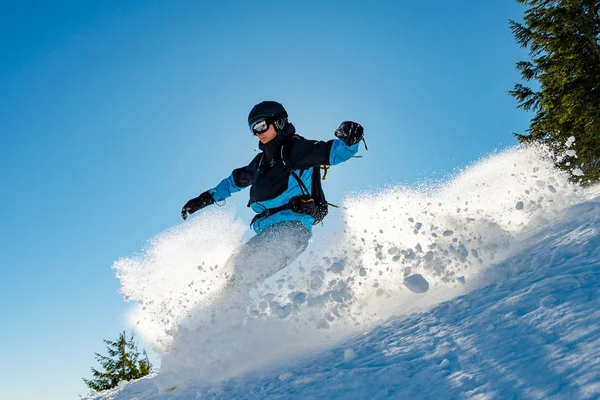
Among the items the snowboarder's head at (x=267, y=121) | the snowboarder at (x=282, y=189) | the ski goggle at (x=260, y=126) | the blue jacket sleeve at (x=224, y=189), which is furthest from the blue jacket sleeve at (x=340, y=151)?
the blue jacket sleeve at (x=224, y=189)

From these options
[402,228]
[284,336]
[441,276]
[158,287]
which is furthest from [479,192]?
[158,287]

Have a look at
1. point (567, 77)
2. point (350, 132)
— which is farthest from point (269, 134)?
point (567, 77)

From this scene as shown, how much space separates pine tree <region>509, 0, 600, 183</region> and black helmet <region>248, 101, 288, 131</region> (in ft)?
25.5

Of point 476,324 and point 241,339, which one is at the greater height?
point 241,339

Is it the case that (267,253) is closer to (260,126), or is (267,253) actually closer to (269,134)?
(269,134)

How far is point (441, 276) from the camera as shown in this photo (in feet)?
13.1

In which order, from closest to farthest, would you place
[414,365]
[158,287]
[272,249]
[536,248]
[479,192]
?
[414,365] < [536,248] < [272,249] < [158,287] < [479,192]

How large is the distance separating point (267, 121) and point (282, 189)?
0.97 m

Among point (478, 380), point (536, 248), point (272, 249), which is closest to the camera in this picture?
point (478, 380)

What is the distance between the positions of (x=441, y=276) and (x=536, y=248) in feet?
3.02

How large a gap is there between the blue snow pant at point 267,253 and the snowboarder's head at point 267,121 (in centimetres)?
126

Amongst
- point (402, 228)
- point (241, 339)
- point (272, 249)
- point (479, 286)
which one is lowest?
point (479, 286)

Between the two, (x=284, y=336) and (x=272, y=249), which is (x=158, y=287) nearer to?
(x=272, y=249)

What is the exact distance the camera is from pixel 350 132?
4.58 m
